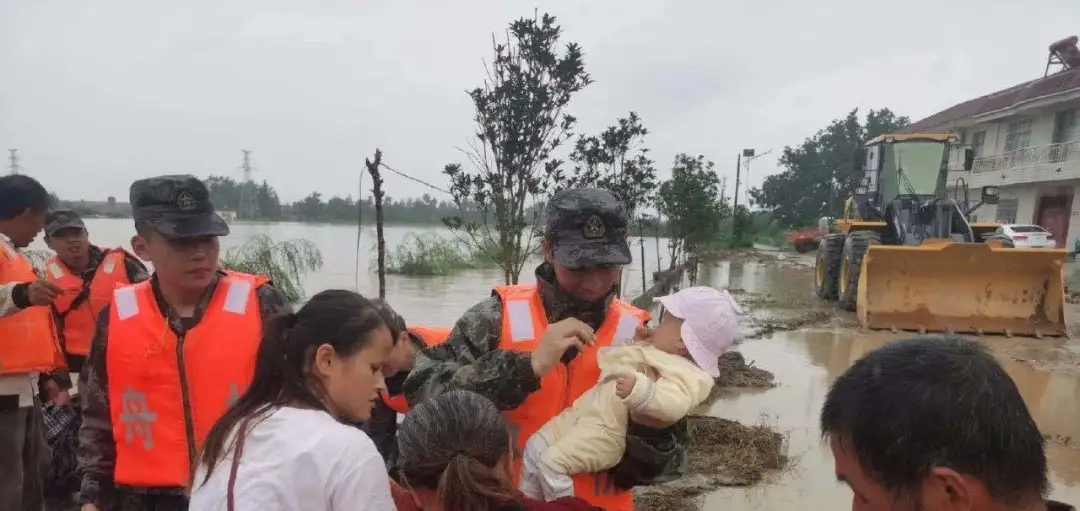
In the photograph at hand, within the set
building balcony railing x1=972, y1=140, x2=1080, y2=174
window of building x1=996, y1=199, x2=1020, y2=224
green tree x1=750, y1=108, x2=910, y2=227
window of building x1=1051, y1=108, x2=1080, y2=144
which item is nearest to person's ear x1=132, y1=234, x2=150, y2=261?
building balcony railing x1=972, y1=140, x2=1080, y2=174

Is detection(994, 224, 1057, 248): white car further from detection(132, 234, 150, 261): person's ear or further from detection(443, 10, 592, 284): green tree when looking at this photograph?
detection(132, 234, 150, 261): person's ear

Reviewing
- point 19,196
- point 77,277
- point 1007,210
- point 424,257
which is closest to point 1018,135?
point 1007,210

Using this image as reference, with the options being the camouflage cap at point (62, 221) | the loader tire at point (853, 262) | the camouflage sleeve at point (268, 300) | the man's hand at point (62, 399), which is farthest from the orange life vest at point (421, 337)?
the loader tire at point (853, 262)

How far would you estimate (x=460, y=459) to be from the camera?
128 cm

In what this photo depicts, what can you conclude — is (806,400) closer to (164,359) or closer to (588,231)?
(588,231)

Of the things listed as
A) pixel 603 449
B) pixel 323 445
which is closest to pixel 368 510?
pixel 323 445

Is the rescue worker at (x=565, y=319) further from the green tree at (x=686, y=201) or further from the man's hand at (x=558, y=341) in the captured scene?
the green tree at (x=686, y=201)

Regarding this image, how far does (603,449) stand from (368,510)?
79 cm

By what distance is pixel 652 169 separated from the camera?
337 inches

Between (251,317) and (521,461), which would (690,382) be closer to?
(521,461)

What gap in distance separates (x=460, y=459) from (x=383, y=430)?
145cm

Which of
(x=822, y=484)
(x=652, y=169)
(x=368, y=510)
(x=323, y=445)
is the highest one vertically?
(x=652, y=169)

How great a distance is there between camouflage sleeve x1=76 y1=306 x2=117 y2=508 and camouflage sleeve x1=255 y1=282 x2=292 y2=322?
0.44m

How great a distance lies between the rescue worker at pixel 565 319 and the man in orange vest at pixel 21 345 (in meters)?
2.01
